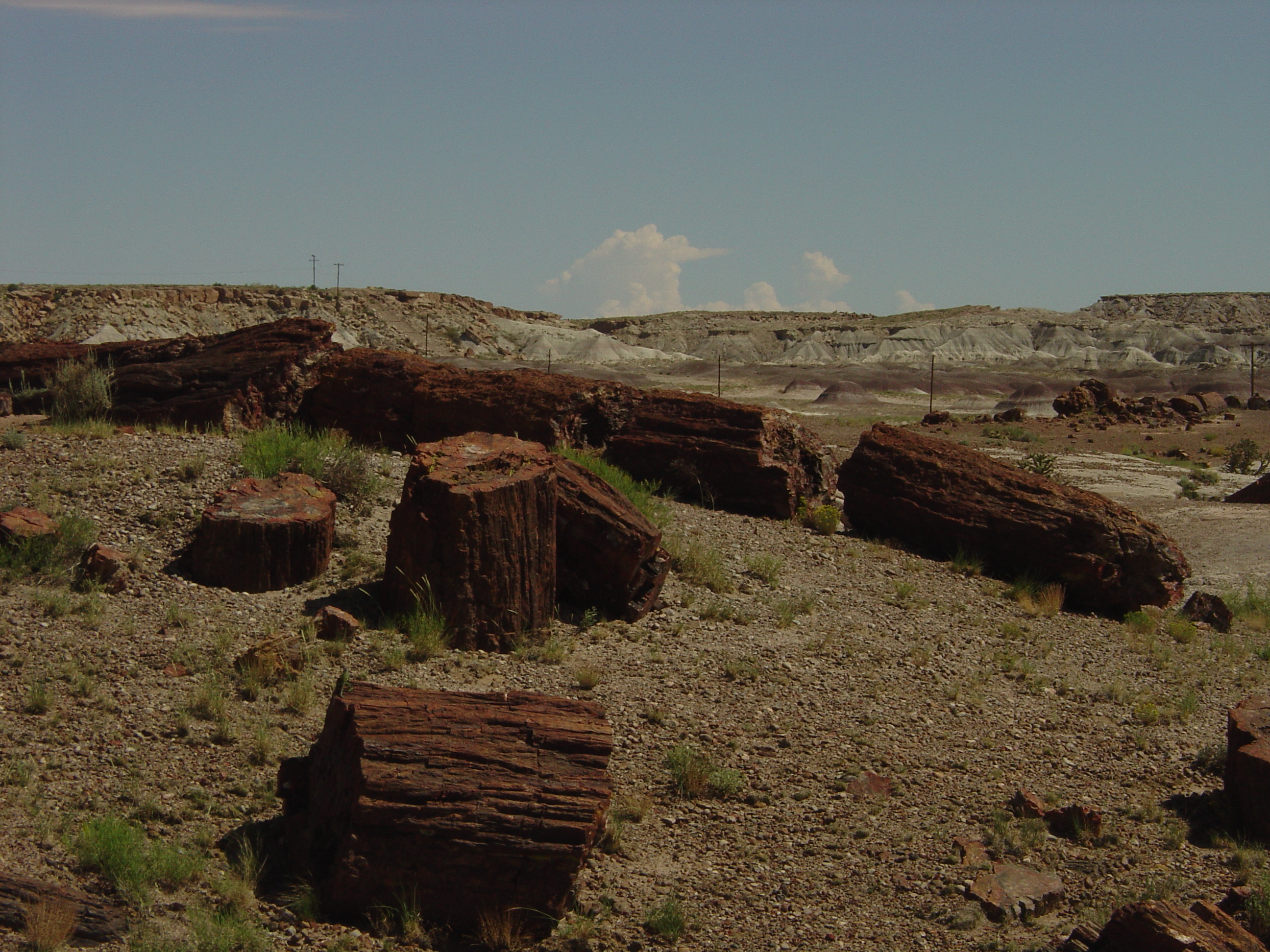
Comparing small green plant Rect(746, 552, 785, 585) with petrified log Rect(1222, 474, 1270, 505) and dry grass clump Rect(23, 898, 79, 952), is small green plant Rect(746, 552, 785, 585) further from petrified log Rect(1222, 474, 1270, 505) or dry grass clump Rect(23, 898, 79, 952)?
petrified log Rect(1222, 474, 1270, 505)

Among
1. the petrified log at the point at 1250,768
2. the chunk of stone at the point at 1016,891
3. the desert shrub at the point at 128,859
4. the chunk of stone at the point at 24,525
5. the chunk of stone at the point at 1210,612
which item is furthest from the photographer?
the chunk of stone at the point at 1210,612

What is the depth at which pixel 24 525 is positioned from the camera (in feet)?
24.7

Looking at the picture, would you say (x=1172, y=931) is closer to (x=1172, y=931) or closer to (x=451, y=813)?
(x=1172, y=931)

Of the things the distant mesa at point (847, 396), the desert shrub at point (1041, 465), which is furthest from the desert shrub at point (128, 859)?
the distant mesa at point (847, 396)

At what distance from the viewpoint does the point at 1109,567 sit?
10.5m

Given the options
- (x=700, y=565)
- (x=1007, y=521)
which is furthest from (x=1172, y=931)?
(x=1007, y=521)

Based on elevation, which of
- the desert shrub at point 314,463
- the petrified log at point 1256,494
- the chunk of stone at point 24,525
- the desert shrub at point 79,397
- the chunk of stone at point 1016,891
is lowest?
the chunk of stone at point 1016,891

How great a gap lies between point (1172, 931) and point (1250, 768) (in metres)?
2.27

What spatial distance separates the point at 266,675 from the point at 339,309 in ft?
236

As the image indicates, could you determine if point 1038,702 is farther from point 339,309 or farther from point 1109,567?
point 339,309

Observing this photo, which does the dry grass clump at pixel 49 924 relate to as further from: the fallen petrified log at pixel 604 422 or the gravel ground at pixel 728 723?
the fallen petrified log at pixel 604 422

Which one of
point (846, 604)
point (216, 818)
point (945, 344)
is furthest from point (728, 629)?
point (945, 344)

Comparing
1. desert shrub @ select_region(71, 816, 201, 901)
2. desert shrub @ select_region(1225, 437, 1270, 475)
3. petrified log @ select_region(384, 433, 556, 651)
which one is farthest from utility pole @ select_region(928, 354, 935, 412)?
desert shrub @ select_region(71, 816, 201, 901)

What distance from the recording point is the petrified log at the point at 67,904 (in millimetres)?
4293
